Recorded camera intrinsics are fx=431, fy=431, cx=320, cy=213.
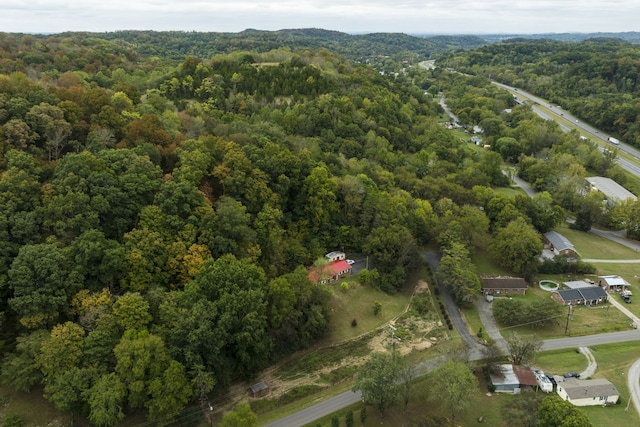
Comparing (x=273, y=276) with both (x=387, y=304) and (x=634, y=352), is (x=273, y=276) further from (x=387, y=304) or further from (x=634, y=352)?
(x=634, y=352)

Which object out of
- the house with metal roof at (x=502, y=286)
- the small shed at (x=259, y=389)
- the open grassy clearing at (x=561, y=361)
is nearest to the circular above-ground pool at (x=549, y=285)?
the house with metal roof at (x=502, y=286)

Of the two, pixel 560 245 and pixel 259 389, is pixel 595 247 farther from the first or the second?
pixel 259 389

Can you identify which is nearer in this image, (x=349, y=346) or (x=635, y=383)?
(x=635, y=383)

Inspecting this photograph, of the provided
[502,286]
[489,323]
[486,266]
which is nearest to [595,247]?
[486,266]

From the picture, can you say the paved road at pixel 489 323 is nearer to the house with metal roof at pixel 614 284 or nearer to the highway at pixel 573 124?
the house with metal roof at pixel 614 284

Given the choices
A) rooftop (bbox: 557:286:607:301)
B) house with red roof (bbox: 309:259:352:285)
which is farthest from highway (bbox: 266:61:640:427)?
house with red roof (bbox: 309:259:352:285)

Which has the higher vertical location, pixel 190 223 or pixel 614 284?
pixel 190 223
